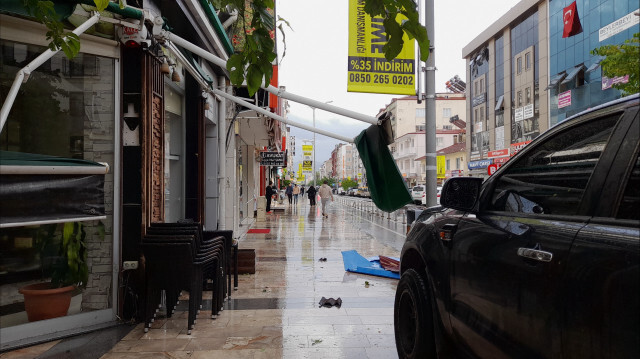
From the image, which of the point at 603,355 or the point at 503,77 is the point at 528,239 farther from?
the point at 503,77

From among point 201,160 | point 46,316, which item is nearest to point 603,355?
point 46,316

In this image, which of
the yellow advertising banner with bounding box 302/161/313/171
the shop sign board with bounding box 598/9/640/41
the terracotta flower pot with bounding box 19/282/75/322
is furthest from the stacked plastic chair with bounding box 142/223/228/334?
the yellow advertising banner with bounding box 302/161/313/171

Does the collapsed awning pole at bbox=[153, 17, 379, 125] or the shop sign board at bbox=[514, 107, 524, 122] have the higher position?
the shop sign board at bbox=[514, 107, 524, 122]

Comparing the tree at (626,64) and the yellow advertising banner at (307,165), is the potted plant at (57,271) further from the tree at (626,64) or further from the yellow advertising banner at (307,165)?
the yellow advertising banner at (307,165)

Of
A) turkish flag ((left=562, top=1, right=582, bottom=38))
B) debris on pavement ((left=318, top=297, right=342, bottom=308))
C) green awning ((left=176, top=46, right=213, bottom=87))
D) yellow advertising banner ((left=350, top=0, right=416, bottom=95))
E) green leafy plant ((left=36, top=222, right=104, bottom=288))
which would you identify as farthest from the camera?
turkish flag ((left=562, top=1, right=582, bottom=38))

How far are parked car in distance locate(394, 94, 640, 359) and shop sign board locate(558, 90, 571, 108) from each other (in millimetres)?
36899

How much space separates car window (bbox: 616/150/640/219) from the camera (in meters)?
1.75

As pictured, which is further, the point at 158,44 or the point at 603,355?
the point at 158,44

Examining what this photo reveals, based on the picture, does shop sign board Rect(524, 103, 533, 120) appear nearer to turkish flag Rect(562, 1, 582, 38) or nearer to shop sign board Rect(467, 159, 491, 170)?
shop sign board Rect(467, 159, 491, 170)

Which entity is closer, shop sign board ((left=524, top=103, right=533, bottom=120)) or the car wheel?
the car wheel

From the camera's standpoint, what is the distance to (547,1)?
38.1m

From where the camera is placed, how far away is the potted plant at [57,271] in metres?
4.78

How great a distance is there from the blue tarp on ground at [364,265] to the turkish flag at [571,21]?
103 feet

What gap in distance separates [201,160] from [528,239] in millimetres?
8019
